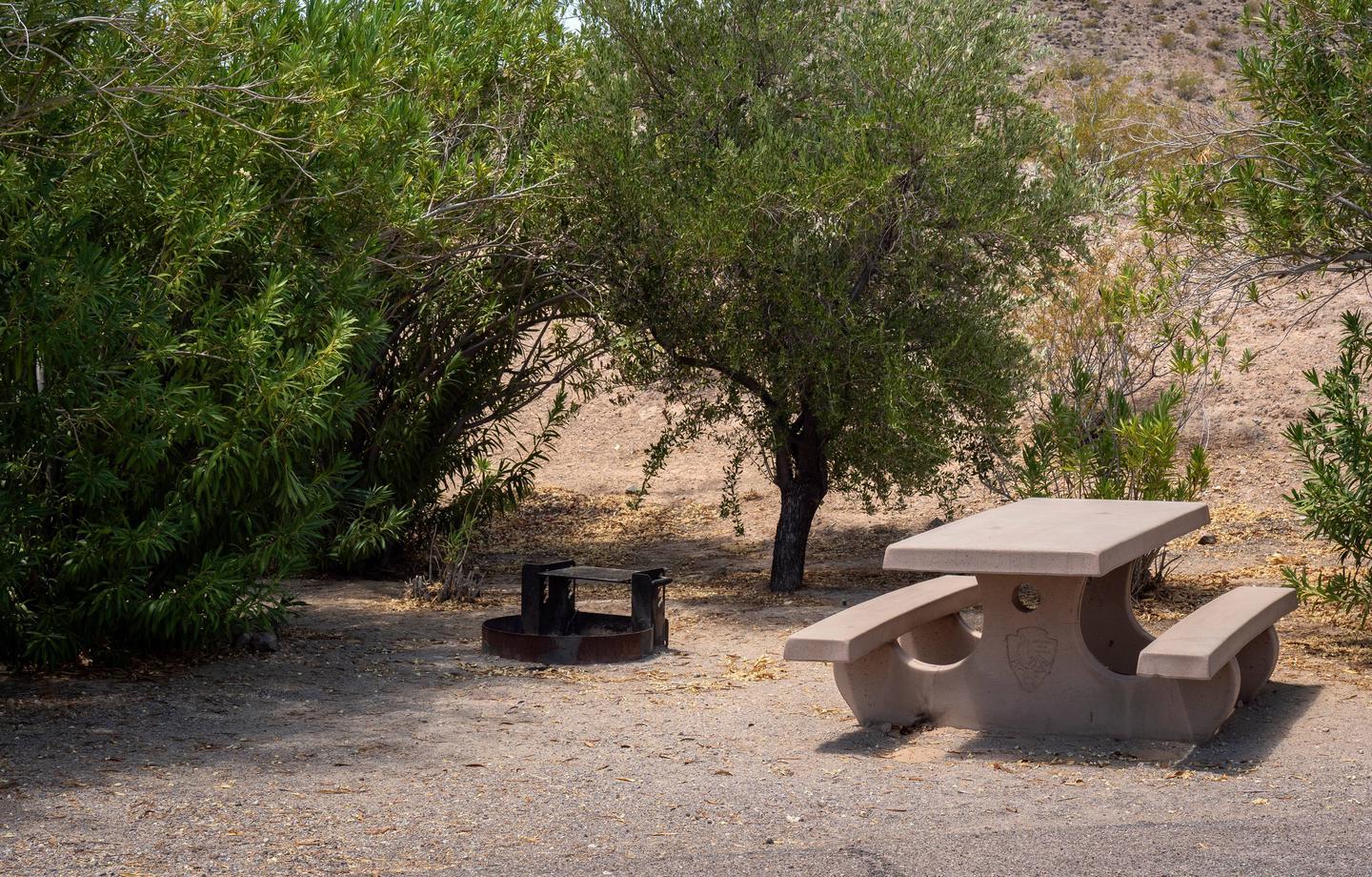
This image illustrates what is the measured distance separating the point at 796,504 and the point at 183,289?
5213 millimetres

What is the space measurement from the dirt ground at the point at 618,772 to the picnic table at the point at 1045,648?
0.14 metres

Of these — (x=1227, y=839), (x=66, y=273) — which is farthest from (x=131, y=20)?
(x=1227, y=839)

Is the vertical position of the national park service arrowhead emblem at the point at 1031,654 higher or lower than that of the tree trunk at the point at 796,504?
lower

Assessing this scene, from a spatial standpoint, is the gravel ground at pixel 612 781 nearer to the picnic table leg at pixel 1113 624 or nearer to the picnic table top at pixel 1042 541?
the picnic table leg at pixel 1113 624

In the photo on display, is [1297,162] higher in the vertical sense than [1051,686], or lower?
higher

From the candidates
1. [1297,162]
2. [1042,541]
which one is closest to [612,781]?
[1042,541]

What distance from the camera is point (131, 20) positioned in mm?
5238

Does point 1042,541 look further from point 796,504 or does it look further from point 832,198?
point 796,504

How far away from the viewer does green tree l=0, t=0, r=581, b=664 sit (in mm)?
5621

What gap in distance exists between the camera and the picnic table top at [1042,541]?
492 cm

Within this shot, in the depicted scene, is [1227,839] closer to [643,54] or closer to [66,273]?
[66,273]

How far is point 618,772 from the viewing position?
16.6 ft

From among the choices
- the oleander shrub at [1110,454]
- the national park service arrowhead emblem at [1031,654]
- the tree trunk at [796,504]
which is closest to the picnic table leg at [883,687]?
the national park service arrowhead emblem at [1031,654]

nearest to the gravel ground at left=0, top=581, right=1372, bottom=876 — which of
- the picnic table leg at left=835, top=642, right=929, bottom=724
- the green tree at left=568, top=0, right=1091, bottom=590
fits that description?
the picnic table leg at left=835, top=642, right=929, bottom=724
